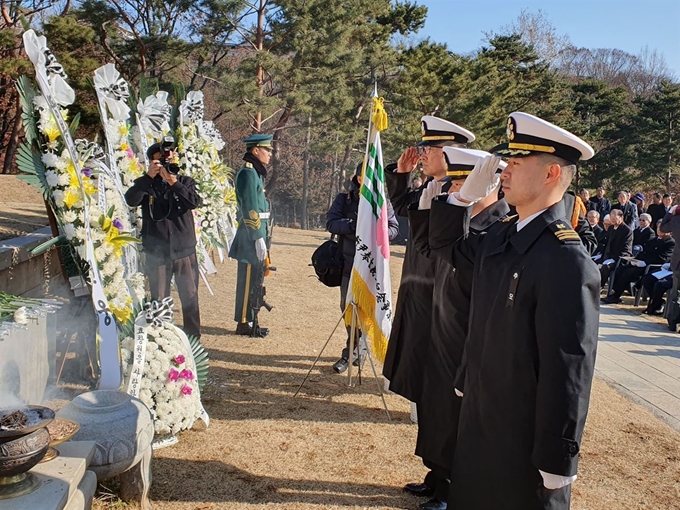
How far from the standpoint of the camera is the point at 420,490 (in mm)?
3693

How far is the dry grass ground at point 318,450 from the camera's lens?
11.9ft

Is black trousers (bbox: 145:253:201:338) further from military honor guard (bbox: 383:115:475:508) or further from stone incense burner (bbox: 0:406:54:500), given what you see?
stone incense burner (bbox: 0:406:54:500)

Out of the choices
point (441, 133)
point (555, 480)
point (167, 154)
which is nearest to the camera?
point (555, 480)

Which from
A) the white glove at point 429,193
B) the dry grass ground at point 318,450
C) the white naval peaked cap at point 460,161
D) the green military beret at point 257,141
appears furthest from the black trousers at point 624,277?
the white naval peaked cap at point 460,161

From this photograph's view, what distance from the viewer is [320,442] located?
14.3 feet

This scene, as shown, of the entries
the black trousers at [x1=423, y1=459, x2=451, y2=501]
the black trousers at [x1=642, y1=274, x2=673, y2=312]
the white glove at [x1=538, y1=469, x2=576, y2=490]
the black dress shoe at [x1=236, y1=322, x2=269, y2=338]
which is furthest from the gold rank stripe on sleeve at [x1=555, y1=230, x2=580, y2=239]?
the black trousers at [x1=642, y1=274, x2=673, y2=312]

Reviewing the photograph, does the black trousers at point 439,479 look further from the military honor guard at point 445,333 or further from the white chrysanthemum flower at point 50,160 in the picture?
the white chrysanthemum flower at point 50,160

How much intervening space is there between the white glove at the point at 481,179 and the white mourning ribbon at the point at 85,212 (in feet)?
8.69

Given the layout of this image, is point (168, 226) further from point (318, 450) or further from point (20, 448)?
point (20, 448)

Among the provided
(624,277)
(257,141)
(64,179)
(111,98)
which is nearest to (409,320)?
(64,179)

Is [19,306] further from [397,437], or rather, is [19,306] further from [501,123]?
[501,123]

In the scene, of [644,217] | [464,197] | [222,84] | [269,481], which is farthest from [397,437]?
[222,84]

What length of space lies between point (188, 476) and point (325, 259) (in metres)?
2.54

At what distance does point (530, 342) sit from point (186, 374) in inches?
106
